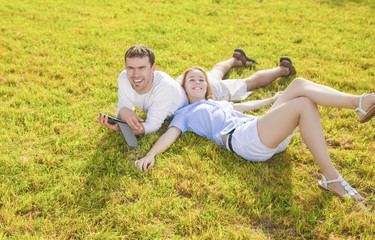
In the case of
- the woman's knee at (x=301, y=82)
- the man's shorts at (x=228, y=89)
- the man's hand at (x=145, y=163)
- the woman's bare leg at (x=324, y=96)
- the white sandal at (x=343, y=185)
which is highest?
the woman's knee at (x=301, y=82)

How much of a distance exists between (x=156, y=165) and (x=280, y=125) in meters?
1.56

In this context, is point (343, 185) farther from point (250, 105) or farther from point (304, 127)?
point (250, 105)

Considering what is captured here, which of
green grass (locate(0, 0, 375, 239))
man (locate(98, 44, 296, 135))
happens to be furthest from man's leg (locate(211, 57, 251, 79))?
man (locate(98, 44, 296, 135))

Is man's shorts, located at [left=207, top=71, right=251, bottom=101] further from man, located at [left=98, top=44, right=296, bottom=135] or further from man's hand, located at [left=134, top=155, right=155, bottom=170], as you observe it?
man's hand, located at [left=134, top=155, right=155, bottom=170]

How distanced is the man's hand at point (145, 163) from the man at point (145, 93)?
544 millimetres

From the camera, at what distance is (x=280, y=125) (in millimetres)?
3137

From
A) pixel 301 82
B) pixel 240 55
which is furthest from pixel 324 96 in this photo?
pixel 240 55

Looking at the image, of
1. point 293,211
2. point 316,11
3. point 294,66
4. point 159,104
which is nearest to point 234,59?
point 294,66

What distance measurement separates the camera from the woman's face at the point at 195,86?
174 inches

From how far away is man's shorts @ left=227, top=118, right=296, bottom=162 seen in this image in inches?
130

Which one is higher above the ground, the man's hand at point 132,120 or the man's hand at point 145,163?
the man's hand at point 132,120

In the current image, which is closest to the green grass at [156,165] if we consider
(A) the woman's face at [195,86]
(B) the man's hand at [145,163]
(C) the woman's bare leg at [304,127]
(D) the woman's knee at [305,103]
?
(B) the man's hand at [145,163]

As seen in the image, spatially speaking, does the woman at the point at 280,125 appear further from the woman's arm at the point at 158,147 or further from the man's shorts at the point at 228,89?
the man's shorts at the point at 228,89

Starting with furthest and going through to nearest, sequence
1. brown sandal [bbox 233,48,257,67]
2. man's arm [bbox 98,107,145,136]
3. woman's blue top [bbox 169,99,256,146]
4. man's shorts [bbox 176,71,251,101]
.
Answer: brown sandal [bbox 233,48,257,67] < man's shorts [bbox 176,71,251,101] < man's arm [bbox 98,107,145,136] < woman's blue top [bbox 169,99,256,146]
